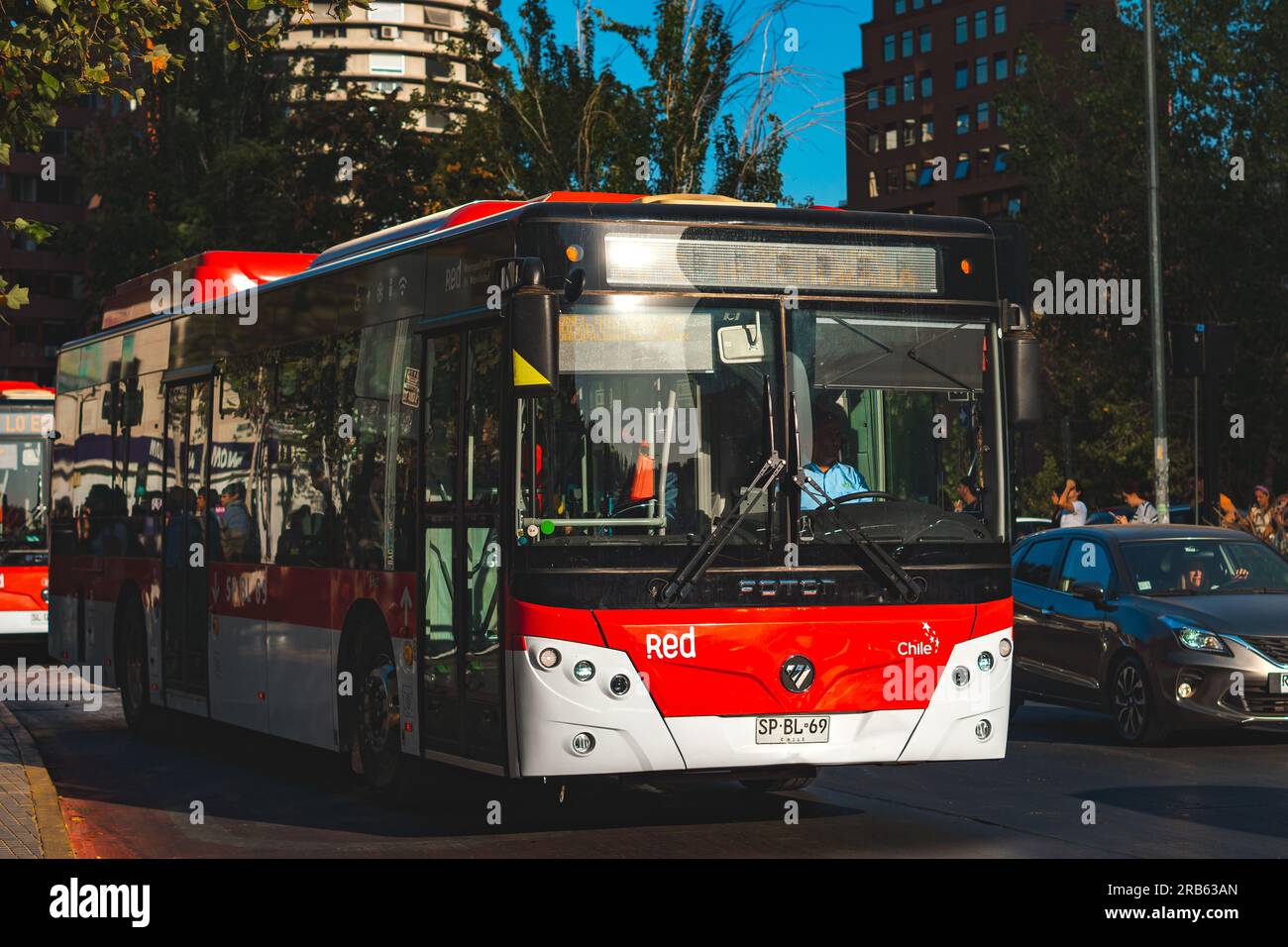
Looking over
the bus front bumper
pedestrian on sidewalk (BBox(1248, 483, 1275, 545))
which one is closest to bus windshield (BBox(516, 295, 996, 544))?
the bus front bumper

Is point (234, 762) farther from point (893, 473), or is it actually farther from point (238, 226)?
point (238, 226)

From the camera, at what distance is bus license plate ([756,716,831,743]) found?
32.3 ft

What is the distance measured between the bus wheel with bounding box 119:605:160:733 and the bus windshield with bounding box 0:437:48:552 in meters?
8.71

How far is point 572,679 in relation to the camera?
962cm

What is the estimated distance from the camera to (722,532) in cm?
973

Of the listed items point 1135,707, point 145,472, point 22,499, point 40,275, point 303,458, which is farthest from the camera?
point 40,275

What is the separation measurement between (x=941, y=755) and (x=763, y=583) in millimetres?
1231

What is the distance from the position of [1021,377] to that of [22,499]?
57.4 feet

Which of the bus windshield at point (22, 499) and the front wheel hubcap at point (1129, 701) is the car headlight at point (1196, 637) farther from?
the bus windshield at point (22, 499)

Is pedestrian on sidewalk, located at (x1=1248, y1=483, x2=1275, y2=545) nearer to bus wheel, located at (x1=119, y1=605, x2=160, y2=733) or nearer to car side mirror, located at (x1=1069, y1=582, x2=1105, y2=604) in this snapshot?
car side mirror, located at (x1=1069, y1=582, x2=1105, y2=604)

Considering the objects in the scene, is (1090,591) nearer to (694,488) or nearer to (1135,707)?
(1135,707)

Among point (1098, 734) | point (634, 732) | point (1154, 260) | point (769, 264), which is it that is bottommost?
point (1098, 734)

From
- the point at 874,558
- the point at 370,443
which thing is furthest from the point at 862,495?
the point at 370,443
